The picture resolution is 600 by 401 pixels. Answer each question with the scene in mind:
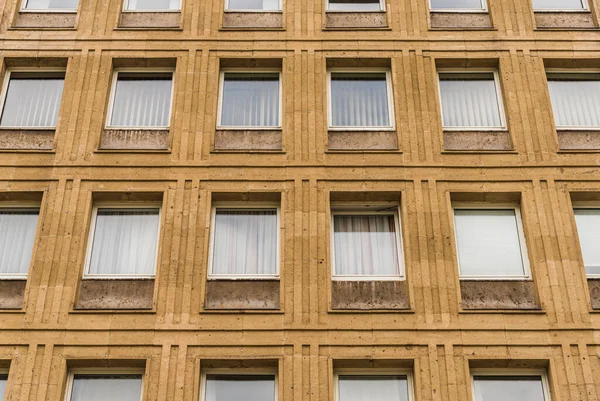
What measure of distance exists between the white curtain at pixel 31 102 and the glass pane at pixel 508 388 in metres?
11.6

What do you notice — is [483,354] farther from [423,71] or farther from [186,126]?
[186,126]

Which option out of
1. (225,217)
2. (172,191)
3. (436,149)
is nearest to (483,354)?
(436,149)

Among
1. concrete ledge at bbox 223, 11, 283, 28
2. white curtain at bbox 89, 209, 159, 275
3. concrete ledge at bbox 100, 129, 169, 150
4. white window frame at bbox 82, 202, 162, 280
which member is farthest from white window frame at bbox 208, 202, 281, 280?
concrete ledge at bbox 223, 11, 283, 28

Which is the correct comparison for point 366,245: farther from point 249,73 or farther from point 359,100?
point 249,73

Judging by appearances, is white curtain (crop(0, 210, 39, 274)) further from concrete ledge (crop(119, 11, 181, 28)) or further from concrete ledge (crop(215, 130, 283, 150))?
concrete ledge (crop(119, 11, 181, 28))

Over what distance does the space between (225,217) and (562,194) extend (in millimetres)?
7624

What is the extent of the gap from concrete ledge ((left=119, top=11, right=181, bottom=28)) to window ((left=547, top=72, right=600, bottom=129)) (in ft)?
32.1

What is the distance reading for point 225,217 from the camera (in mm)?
16594

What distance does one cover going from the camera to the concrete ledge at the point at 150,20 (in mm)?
18828

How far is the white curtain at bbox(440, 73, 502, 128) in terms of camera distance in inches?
695

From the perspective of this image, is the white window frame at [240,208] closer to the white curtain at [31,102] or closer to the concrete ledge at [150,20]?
the white curtain at [31,102]

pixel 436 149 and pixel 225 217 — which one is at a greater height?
pixel 436 149

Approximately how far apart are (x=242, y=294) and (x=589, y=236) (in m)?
7.86

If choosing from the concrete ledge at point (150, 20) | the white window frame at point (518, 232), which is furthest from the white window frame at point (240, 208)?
the concrete ledge at point (150, 20)
